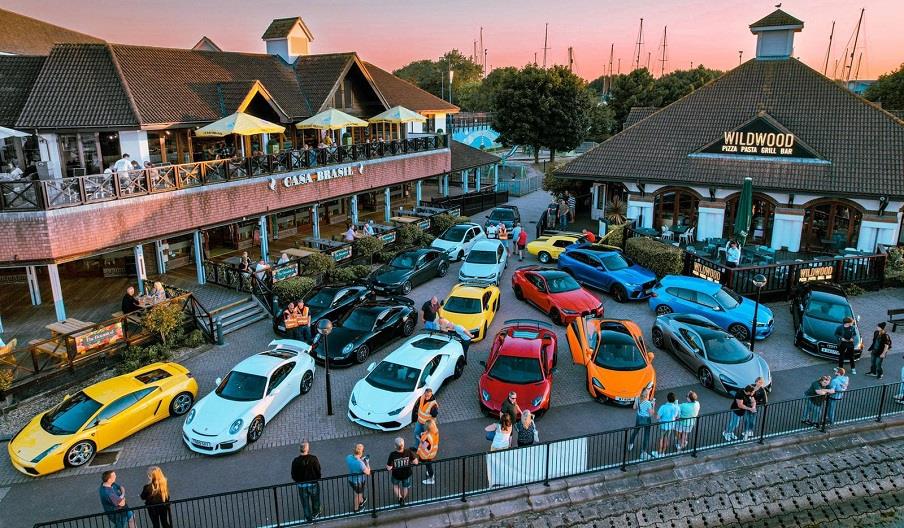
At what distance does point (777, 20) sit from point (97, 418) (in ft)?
106

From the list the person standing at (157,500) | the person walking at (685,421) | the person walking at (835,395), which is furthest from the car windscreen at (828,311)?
the person standing at (157,500)

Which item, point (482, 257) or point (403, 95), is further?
point (403, 95)

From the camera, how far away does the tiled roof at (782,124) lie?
85.6 ft

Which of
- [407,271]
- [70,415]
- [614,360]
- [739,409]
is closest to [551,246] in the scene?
[407,271]

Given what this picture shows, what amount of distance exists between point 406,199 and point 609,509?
30490 mm

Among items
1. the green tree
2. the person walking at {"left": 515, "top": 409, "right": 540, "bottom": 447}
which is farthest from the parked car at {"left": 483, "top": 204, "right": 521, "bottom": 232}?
the green tree

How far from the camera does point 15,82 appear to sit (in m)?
21.7

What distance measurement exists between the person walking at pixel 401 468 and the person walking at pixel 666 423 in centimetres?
530

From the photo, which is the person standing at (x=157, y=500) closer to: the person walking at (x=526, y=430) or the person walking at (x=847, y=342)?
the person walking at (x=526, y=430)

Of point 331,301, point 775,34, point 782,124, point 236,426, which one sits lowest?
point 236,426

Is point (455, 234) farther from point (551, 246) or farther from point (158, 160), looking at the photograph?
point (158, 160)

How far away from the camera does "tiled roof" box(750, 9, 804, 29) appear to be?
29.3 metres

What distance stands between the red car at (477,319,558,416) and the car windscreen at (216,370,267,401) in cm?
530

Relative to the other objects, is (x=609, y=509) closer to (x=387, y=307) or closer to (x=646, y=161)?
(x=387, y=307)
